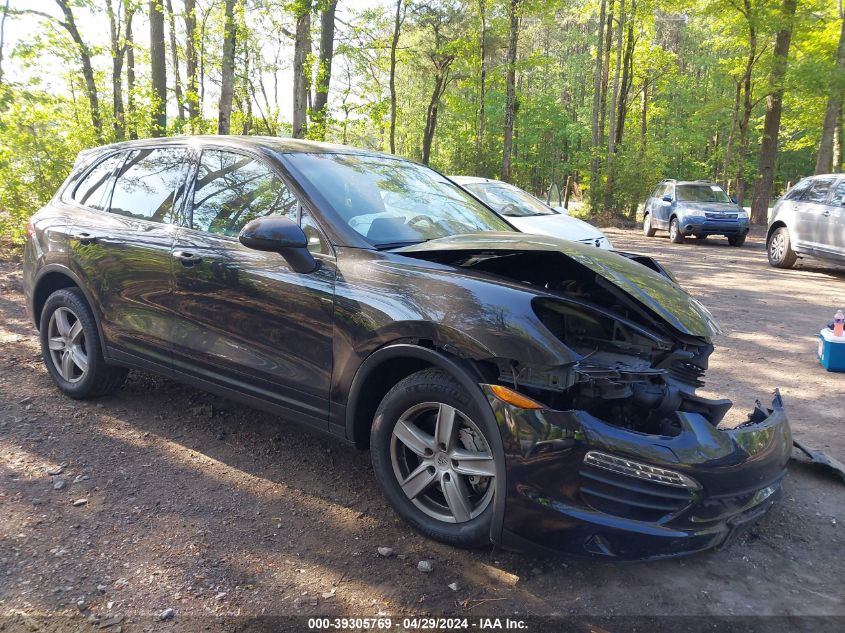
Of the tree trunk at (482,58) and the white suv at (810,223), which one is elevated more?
the tree trunk at (482,58)

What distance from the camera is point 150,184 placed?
4.18 m

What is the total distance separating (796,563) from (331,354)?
2335 mm

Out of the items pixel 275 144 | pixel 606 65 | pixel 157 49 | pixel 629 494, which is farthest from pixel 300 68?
pixel 606 65

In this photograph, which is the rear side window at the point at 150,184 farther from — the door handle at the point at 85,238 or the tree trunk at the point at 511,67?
the tree trunk at the point at 511,67

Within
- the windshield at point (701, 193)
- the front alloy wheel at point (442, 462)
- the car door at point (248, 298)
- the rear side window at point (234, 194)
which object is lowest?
the front alloy wheel at point (442, 462)

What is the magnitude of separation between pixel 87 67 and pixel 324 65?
5.00 metres

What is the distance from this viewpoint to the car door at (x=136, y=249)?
12.6 ft

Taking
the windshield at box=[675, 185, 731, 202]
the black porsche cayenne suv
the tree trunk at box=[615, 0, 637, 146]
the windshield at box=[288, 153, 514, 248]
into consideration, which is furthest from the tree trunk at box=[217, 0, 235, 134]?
the tree trunk at box=[615, 0, 637, 146]

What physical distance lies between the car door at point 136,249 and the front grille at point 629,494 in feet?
8.77

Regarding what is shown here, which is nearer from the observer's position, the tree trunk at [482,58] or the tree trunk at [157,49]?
the tree trunk at [157,49]

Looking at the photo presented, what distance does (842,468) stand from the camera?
3602mm

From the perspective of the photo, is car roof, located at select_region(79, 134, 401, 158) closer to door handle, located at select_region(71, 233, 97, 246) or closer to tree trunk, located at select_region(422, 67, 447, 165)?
door handle, located at select_region(71, 233, 97, 246)

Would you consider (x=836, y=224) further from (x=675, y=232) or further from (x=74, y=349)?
(x=74, y=349)

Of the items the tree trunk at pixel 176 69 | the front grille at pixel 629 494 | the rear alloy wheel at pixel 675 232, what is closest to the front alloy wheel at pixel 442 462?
the front grille at pixel 629 494
